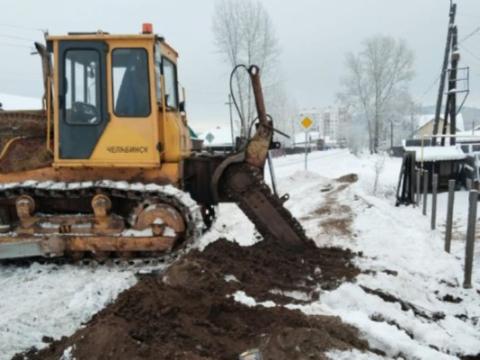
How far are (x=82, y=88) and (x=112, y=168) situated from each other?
3.89 ft

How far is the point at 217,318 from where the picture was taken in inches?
176

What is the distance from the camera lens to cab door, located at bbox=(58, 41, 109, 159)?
21.9ft

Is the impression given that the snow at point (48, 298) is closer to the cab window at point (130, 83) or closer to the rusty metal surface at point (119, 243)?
the rusty metal surface at point (119, 243)

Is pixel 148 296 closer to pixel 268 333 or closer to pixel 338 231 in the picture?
pixel 268 333

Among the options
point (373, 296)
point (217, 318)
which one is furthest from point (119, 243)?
point (373, 296)

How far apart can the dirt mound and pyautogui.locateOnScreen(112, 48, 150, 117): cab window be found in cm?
219

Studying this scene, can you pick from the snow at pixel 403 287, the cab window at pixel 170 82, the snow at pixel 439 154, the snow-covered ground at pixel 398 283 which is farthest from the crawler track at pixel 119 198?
the snow at pixel 439 154

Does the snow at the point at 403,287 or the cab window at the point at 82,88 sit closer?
the snow at the point at 403,287

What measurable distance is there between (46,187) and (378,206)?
777cm

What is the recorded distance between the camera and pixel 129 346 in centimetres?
365

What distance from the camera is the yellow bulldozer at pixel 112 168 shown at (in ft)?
21.7

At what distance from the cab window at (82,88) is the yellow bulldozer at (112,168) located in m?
0.01

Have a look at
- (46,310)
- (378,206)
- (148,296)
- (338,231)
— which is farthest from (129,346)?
(378,206)

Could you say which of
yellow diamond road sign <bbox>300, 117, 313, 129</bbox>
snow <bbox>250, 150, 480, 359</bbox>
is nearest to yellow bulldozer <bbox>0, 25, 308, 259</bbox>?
snow <bbox>250, 150, 480, 359</bbox>
